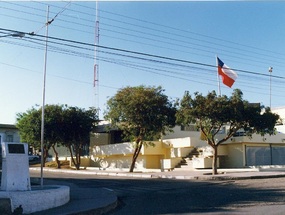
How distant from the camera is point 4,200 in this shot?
10.2 meters

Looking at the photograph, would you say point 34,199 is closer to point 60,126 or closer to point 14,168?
point 14,168

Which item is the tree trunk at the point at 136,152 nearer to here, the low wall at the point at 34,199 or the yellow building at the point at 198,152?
the yellow building at the point at 198,152

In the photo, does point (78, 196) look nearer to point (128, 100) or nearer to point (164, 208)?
point (164, 208)

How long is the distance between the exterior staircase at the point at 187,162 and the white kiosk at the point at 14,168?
22.3 metres

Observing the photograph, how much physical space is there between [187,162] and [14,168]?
78.0 ft

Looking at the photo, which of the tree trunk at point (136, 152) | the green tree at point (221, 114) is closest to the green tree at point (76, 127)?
the tree trunk at point (136, 152)

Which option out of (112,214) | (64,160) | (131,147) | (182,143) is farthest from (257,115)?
(64,160)

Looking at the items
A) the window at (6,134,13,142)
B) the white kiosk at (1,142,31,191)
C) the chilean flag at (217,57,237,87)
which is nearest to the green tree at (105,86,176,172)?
the chilean flag at (217,57,237,87)

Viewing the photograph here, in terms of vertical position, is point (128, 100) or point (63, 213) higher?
point (128, 100)

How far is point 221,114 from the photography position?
86.0 ft

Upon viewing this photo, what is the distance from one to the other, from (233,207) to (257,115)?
16697 millimetres

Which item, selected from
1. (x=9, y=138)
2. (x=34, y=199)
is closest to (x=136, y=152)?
(x=34, y=199)

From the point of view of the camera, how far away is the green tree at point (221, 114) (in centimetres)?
2625

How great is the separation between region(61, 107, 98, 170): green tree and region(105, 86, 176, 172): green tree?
19.8 feet
